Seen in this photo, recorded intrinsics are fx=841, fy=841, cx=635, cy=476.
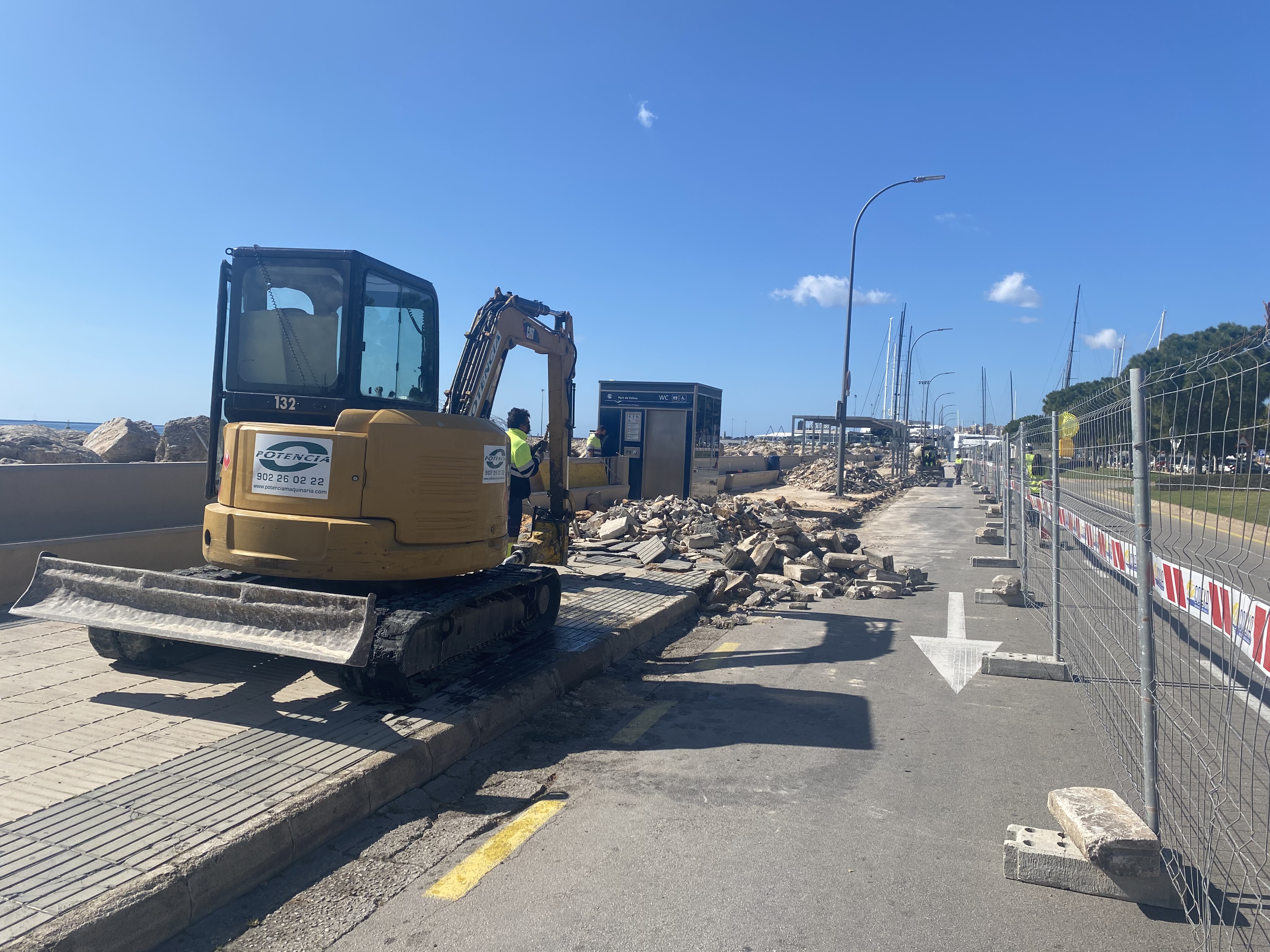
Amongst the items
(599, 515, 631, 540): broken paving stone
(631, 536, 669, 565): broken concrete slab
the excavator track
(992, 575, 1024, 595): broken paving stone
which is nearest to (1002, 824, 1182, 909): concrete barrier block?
the excavator track

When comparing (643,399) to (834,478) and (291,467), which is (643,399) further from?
(291,467)

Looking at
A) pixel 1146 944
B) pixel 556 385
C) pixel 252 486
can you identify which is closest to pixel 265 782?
pixel 252 486

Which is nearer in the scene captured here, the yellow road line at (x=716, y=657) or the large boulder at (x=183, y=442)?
the yellow road line at (x=716, y=657)

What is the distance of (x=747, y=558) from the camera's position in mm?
12188

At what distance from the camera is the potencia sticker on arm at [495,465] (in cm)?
664

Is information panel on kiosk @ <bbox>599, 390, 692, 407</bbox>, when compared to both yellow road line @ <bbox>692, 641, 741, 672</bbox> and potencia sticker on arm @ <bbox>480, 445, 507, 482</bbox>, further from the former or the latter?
potencia sticker on arm @ <bbox>480, 445, 507, 482</bbox>

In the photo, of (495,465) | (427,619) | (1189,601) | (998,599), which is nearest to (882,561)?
(998,599)

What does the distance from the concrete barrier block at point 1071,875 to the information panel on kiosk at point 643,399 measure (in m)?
19.6

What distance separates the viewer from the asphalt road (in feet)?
11.1

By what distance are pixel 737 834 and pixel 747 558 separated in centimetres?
801

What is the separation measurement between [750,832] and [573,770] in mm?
1306

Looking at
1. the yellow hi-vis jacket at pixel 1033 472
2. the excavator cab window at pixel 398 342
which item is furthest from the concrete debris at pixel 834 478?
the excavator cab window at pixel 398 342

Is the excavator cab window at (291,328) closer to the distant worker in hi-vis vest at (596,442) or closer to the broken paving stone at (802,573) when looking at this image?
the broken paving stone at (802,573)

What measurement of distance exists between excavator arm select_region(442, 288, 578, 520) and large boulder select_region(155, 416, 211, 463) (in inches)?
292
